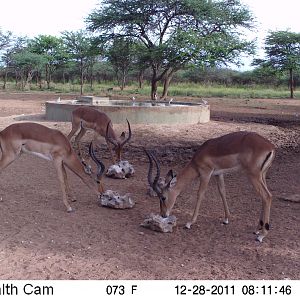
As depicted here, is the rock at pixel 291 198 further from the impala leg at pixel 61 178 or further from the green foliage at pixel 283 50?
the green foliage at pixel 283 50

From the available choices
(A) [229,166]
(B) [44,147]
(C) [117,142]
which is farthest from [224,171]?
(C) [117,142]

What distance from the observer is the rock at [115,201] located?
19.8 feet

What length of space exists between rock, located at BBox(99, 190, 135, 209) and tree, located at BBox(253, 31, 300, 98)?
33531mm

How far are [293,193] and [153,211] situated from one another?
2283 millimetres

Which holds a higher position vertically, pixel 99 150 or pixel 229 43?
pixel 229 43

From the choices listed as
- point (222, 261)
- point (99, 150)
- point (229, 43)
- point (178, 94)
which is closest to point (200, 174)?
point (222, 261)

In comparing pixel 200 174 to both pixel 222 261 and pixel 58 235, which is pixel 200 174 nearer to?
pixel 222 261

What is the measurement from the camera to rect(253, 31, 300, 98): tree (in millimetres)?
37281

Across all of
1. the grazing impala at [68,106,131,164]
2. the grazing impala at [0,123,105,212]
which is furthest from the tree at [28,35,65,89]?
the grazing impala at [0,123,105,212]

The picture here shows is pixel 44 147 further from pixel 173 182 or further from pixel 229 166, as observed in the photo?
pixel 229 166

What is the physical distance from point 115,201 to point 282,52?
3525 centimetres

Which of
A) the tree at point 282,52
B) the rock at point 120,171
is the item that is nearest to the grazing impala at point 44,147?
the rock at point 120,171

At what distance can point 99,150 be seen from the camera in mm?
10250

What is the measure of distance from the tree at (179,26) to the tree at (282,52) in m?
12.3
